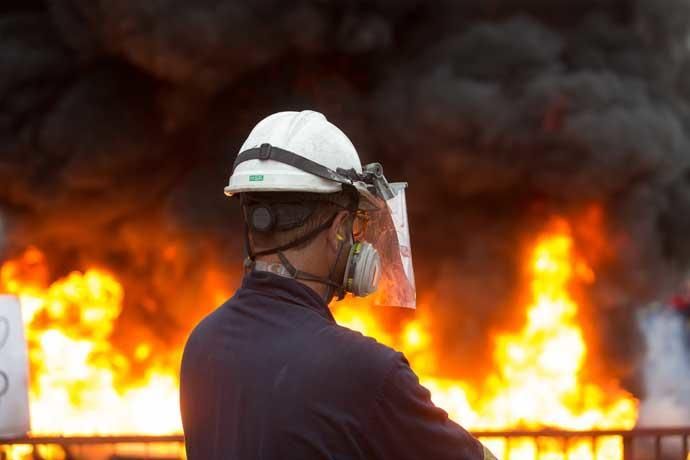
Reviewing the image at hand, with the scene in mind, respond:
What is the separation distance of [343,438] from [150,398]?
1388 centimetres

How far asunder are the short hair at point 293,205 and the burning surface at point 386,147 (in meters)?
11.9

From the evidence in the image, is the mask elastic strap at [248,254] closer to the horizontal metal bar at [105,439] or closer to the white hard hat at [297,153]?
the white hard hat at [297,153]

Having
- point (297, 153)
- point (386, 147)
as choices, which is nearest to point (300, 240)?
point (297, 153)

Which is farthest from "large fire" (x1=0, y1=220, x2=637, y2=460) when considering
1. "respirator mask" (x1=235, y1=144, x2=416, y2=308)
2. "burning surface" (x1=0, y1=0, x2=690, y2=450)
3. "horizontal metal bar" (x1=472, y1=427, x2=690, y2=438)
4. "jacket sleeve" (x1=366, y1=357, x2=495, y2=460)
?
"jacket sleeve" (x1=366, y1=357, x2=495, y2=460)

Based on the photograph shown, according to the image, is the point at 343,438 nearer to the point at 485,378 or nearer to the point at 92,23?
the point at 485,378

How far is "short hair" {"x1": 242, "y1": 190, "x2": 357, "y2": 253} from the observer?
2.03 meters

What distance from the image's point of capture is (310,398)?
5.88 feet

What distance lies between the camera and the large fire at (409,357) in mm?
13578

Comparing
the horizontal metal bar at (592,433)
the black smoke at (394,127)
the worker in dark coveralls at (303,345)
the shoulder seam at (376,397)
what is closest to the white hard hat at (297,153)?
the worker in dark coveralls at (303,345)

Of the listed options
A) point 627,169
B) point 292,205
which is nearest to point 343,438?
point 292,205

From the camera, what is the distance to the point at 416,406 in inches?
71.5

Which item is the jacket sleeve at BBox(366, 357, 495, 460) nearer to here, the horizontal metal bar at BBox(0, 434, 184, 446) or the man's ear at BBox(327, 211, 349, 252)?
the man's ear at BBox(327, 211, 349, 252)

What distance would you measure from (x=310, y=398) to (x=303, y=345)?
0.10 m

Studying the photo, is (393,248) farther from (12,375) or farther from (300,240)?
(12,375)
